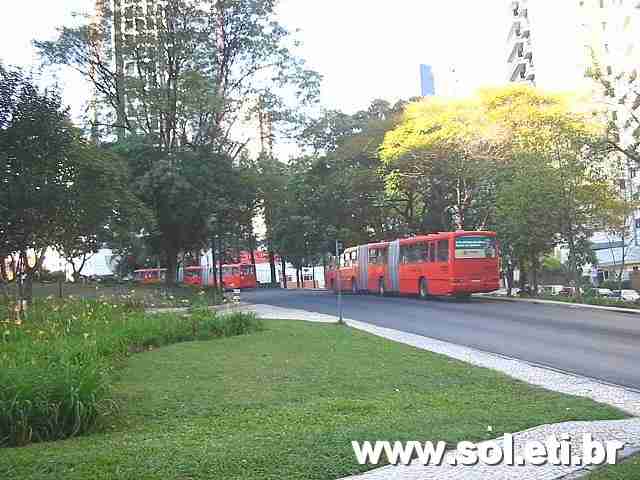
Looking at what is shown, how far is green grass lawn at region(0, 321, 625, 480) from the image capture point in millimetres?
5453

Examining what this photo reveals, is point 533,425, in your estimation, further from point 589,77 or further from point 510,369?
point 589,77

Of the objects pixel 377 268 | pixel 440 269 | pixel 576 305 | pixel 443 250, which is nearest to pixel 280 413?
pixel 576 305

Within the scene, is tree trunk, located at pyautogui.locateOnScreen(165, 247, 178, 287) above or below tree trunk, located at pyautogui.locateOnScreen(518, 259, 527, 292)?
above

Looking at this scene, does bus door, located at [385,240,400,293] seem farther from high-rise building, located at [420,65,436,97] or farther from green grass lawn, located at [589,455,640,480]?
high-rise building, located at [420,65,436,97]

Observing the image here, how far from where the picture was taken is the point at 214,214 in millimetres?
31297

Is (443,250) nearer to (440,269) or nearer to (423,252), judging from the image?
(440,269)

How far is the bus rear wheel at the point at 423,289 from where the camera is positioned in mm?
30109

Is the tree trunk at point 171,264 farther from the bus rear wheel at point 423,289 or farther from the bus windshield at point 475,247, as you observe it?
the bus windshield at point 475,247

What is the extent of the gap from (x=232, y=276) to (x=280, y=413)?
171 feet

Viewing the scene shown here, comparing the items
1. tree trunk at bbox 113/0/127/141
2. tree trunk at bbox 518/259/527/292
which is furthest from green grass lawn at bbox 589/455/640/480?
tree trunk at bbox 113/0/127/141

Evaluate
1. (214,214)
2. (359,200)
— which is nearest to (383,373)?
(214,214)

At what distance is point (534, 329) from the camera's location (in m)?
17.1

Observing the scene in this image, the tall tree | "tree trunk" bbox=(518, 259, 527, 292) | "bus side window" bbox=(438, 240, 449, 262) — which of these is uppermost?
the tall tree

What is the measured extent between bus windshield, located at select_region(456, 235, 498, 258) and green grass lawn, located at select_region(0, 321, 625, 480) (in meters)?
15.8
